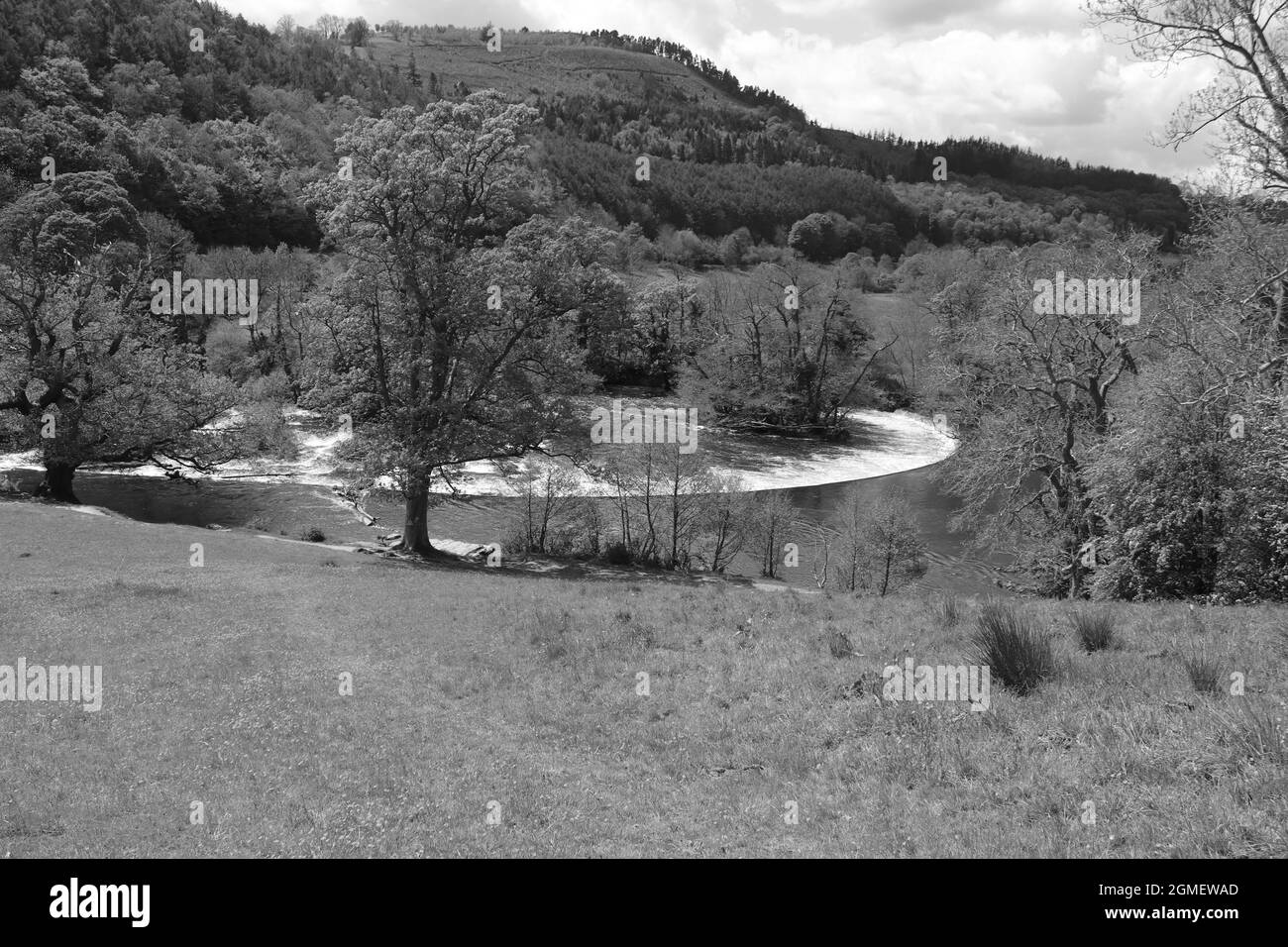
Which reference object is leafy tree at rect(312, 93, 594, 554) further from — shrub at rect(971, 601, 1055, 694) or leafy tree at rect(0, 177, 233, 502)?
shrub at rect(971, 601, 1055, 694)

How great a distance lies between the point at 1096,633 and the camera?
12.9 metres

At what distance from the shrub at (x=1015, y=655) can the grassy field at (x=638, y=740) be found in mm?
272

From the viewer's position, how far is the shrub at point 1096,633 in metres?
12.8

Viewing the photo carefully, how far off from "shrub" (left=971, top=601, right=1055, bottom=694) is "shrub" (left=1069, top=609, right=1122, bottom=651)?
1.62m

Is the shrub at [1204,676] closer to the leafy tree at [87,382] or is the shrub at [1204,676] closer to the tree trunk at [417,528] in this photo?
the tree trunk at [417,528]

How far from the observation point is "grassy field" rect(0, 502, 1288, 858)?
7.86m

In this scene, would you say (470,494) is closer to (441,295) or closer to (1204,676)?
(441,295)

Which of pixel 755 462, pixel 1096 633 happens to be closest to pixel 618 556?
pixel 1096 633

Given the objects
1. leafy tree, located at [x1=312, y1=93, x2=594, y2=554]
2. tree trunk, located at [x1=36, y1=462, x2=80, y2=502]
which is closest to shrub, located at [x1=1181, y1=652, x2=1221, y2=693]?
leafy tree, located at [x1=312, y1=93, x2=594, y2=554]

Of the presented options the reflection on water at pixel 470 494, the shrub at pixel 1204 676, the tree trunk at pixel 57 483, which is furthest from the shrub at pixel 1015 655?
the tree trunk at pixel 57 483

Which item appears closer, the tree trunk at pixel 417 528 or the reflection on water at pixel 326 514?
the tree trunk at pixel 417 528
